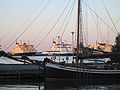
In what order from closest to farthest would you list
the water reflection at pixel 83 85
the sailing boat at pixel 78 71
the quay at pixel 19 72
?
1. the water reflection at pixel 83 85
2. the sailing boat at pixel 78 71
3. the quay at pixel 19 72

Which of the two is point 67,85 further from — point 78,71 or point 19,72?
point 19,72

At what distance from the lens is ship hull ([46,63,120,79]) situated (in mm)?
29125

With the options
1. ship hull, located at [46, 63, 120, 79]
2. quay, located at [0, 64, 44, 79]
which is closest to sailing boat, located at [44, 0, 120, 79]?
ship hull, located at [46, 63, 120, 79]

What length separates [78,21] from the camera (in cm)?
3247

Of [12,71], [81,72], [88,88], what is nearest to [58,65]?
[81,72]

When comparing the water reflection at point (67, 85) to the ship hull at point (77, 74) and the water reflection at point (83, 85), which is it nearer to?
the water reflection at point (83, 85)

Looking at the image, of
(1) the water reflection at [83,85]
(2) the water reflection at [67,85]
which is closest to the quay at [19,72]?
(2) the water reflection at [67,85]

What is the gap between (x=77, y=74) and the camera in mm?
29781

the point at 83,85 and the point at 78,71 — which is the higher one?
the point at 78,71

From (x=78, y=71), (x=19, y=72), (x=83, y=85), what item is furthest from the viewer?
(x=19, y=72)

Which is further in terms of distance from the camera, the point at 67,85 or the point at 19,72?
the point at 19,72

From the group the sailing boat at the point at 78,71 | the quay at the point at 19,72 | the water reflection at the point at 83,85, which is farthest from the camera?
the quay at the point at 19,72

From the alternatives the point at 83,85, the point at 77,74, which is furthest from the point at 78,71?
the point at 83,85

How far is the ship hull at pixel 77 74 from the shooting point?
29125mm
